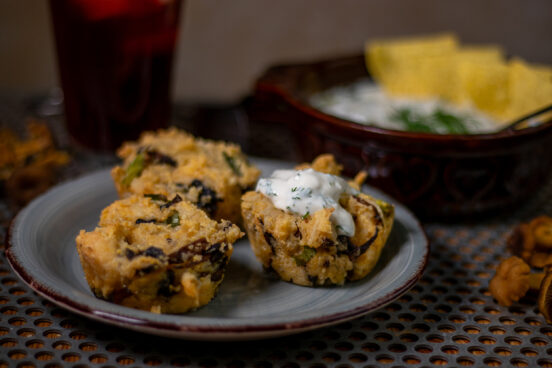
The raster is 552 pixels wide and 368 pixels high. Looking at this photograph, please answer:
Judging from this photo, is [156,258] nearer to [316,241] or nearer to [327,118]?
[316,241]

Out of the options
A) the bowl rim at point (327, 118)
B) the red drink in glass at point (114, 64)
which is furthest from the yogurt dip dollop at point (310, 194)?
the red drink in glass at point (114, 64)

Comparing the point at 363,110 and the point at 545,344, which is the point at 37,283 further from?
the point at 363,110

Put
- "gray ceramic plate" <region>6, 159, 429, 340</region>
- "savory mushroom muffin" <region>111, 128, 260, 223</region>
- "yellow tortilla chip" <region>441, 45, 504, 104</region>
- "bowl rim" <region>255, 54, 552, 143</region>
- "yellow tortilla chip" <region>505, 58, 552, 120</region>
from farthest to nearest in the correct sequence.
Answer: "yellow tortilla chip" <region>441, 45, 504, 104</region> < "yellow tortilla chip" <region>505, 58, 552, 120</region> < "bowl rim" <region>255, 54, 552, 143</region> < "savory mushroom muffin" <region>111, 128, 260, 223</region> < "gray ceramic plate" <region>6, 159, 429, 340</region>

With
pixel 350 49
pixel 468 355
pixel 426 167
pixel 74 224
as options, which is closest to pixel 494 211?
pixel 426 167

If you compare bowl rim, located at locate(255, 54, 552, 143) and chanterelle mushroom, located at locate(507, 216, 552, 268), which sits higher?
bowl rim, located at locate(255, 54, 552, 143)

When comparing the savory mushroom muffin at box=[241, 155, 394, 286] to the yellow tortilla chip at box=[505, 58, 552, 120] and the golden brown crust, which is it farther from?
the yellow tortilla chip at box=[505, 58, 552, 120]

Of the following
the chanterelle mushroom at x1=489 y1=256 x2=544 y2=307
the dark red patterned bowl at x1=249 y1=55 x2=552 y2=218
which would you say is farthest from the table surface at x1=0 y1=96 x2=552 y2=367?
the dark red patterned bowl at x1=249 y1=55 x2=552 y2=218
